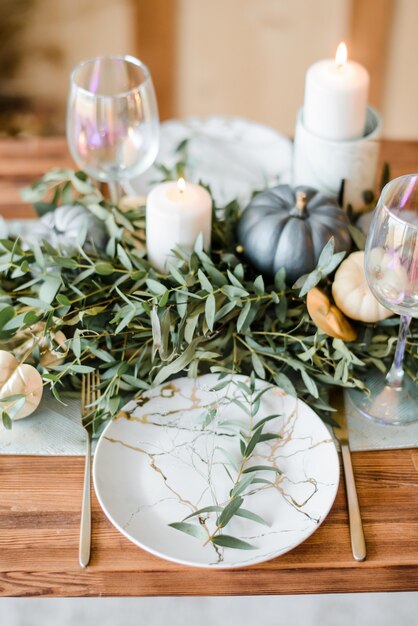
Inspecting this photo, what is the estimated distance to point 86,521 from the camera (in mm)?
707

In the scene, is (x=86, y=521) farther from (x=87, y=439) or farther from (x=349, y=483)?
(x=349, y=483)

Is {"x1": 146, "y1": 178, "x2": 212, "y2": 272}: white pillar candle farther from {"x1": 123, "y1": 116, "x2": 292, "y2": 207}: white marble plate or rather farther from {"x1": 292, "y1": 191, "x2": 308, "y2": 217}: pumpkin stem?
{"x1": 123, "y1": 116, "x2": 292, "y2": 207}: white marble plate

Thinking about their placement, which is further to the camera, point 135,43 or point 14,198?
point 135,43

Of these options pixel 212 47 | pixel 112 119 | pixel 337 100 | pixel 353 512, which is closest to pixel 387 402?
pixel 353 512

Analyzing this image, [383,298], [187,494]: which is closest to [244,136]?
[383,298]

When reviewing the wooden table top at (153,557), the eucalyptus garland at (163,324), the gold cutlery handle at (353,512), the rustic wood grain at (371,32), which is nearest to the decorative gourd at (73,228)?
the eucalyptus garland at (163,324)

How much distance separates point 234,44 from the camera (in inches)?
→ 87.9

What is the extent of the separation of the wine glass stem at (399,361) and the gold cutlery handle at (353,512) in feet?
0.36

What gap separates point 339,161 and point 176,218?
252 millimetres

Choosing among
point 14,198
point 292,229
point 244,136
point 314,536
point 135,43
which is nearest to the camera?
point 314,536

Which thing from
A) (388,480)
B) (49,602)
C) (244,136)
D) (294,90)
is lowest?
(49,602)

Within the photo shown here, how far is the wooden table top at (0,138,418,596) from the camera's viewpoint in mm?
679

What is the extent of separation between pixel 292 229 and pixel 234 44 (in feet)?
5.12

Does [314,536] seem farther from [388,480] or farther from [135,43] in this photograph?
[135,43]
